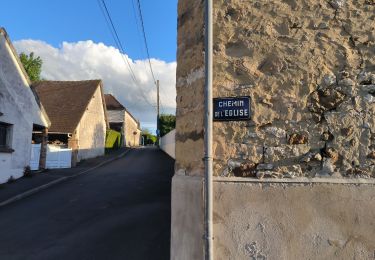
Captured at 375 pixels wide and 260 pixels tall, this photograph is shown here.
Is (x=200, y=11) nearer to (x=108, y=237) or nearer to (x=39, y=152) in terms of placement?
(x=108, y=237)

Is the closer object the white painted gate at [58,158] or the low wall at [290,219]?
the low wall at [290,219]

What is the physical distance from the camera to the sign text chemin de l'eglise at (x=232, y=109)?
4.23 metres

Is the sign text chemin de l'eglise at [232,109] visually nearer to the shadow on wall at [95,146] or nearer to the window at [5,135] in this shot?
the window at [5,135]

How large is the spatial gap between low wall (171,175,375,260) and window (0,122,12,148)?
1370cm

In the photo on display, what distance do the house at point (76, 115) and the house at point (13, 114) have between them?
→ 6.73 meters

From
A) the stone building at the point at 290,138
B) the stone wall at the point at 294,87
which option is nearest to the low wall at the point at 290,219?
the stone building at the point at 290,138

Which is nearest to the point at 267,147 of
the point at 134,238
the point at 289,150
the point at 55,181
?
the point at 289,150

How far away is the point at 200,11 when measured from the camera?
467 cm

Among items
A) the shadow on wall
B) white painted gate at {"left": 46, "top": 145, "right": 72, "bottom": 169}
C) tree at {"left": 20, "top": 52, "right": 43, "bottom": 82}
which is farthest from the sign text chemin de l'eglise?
tree at {"left": 20, "top": 52, "right": 43, "bottom": 82}

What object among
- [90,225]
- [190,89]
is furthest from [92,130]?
[190,89]

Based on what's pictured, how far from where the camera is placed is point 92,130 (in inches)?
1195

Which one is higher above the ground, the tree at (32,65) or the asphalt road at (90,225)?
the tree at (32,65)

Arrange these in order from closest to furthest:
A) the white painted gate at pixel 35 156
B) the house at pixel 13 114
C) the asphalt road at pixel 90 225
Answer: the asphalt road at pixel 90 225 → the house at pixel 13 114 → the white painted gate at pixel 35 156

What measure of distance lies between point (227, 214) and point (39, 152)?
1821 centimetres
